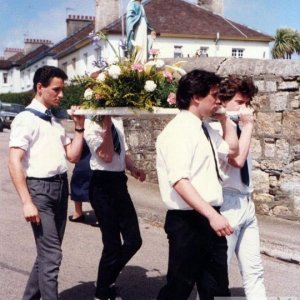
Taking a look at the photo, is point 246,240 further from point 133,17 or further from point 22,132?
point 133,17

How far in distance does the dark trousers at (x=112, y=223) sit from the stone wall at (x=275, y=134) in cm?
419

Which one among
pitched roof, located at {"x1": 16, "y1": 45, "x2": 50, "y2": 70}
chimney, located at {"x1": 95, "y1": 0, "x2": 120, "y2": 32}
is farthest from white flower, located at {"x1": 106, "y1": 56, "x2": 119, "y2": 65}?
pitched roof, located at {"x1": 16, "y1": 45, "x2": 50, "y2": 70}

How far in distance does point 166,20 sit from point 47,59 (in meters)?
17.6

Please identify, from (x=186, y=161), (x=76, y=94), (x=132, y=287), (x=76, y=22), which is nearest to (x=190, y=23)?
(x=76, y=22)

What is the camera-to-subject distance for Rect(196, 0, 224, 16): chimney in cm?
3919

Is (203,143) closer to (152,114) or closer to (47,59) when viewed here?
(152,114)

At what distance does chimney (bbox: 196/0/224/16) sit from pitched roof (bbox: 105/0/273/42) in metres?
0.53

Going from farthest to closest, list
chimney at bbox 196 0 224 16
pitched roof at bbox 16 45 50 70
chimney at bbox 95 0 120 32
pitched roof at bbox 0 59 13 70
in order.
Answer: pitched roof at bbox 0 59 13 70, pitched roof at bbox 16 45 50 70, chimney at bbox 196 0 224 16, chimney at bbox 95 0 120 32

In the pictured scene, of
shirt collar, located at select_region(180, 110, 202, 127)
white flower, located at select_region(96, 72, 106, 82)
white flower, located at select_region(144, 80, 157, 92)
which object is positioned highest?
white flower, located at select_region(96, 72, 106, 82)

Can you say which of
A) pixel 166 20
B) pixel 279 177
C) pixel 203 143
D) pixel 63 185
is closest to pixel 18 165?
pixel 63 185

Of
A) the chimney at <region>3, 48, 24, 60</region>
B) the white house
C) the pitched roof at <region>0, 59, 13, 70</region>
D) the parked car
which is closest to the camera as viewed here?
the parked car

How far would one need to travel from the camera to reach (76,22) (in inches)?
1921

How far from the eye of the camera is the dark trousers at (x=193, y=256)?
11.9ft

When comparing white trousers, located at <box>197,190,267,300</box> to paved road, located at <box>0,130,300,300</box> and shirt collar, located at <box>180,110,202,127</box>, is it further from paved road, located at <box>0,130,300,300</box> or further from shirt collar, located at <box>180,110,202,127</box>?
paved road, located at <box>0,130,300,300</box>
